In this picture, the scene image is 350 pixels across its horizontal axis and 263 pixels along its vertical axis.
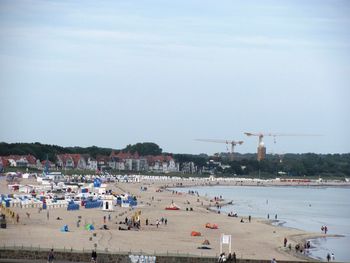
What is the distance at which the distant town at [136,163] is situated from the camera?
5128 inches

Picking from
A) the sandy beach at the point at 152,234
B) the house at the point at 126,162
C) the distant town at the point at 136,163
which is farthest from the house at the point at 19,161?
the sandy beach at the point at 152,234

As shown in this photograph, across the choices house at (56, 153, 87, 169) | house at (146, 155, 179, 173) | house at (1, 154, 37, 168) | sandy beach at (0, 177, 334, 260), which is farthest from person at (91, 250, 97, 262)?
house at (146, 155, 179, 173)

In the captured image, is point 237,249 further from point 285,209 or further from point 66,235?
point 285,209

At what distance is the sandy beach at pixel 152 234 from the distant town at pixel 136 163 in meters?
62.5

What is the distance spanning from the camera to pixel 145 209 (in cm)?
5581

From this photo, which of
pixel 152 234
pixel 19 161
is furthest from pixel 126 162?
pixel 152 234

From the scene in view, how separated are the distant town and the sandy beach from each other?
62.5m

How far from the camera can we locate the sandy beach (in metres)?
30.7

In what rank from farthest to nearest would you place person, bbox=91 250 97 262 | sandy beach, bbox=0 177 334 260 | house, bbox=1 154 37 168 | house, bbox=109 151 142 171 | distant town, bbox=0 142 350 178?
house, bbox=109 151 142 171, distant town, bbox=0 142 350 178, house, bbox=1 154 37 168, sandy beach, bbox=0 177 334 260, person, bbox=91 250 97 262

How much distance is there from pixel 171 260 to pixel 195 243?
29.7ft

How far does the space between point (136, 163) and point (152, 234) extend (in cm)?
12152

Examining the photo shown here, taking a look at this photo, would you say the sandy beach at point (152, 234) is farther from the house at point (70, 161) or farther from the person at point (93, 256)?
the house at point (70, 161)

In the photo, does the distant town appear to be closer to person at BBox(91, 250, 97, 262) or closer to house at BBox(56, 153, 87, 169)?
house at BBox(56, 153, 87, 169)

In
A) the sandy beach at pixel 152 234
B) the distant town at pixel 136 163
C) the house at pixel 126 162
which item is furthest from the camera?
the house at pixel 126 162
